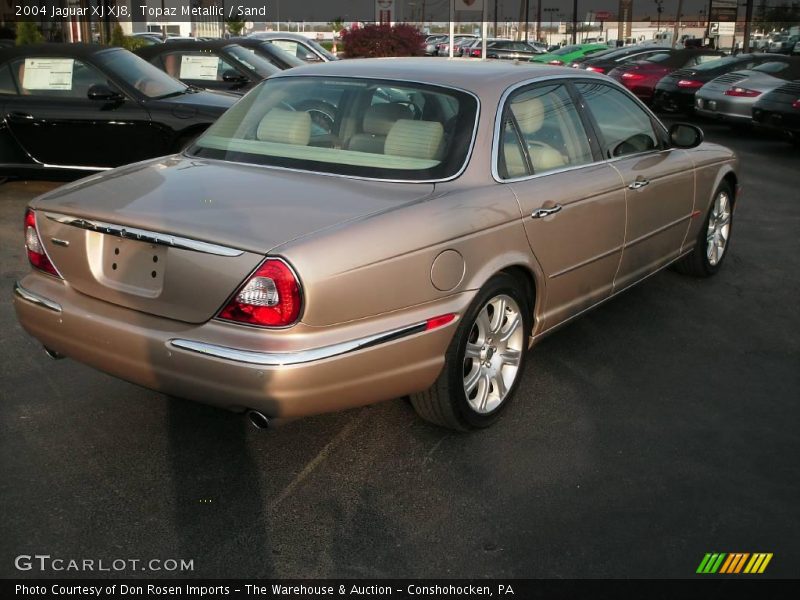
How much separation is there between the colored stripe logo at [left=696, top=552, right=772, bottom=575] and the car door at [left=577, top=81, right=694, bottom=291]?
207 cm

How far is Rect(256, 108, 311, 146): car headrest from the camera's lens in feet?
13.6

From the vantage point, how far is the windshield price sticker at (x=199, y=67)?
476 inches

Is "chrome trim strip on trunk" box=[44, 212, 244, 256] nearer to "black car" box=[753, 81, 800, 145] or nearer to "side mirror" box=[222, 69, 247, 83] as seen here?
"side mirror" box=[222, 69, 247, 83]

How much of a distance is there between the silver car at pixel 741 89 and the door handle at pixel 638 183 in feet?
35.2

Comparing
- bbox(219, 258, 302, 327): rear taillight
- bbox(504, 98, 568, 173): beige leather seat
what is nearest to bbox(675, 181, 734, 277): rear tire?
bbox(504, 98, 568, 173): beige leather seat

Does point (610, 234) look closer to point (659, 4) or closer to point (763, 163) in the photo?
point (763, 163)

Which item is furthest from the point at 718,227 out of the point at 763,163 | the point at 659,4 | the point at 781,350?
the point at 659,4

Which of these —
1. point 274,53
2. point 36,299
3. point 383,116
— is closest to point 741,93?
point 274,53

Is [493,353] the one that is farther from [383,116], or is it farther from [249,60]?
[249,60]

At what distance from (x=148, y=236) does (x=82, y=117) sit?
6.04 meters

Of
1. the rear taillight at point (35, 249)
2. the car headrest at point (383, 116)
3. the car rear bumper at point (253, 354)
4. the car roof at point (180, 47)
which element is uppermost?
the car headrest at point (383, 116)

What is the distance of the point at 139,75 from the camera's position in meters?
9.15

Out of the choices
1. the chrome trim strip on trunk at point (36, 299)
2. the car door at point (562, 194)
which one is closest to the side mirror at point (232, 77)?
the car door at point (562, 194)

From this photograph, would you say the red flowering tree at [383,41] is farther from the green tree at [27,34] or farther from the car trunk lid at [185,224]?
the car trunk lid at [185,224]
